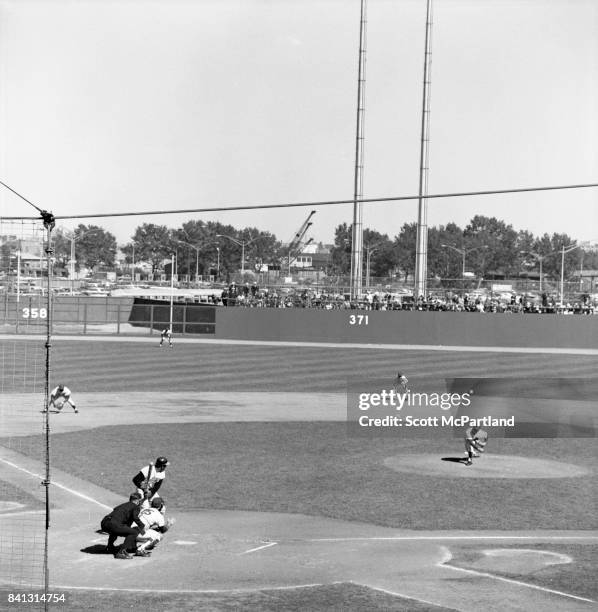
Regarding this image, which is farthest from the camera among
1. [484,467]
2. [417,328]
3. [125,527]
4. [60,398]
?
[417,328]

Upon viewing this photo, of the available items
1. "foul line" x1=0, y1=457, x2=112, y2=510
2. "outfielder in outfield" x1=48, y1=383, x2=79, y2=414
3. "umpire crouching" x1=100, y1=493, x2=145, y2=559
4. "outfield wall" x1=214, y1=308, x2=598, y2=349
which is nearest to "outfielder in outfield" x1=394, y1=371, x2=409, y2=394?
"outfielder in outfield" x1=48, y1=383, x2=79, y2=414

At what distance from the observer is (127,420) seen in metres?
31.7

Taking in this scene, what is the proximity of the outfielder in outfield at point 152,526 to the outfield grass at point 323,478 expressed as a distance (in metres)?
2.53

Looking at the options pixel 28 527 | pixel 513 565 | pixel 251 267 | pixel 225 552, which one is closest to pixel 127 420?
pixel 28 527

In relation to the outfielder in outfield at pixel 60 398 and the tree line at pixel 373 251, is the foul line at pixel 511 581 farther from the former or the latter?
the tree line at pixel 373 251

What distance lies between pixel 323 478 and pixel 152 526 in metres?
7.04

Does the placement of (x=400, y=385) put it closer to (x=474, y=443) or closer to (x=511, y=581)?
(x=474, y=443)

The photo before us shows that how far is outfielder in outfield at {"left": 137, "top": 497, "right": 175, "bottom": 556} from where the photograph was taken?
1649 cm

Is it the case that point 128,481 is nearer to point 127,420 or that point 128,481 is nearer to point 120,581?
point 120,581

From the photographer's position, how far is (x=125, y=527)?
54.0 ft

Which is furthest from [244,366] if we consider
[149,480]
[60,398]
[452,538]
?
[149,480]

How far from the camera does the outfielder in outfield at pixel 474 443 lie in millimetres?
25141

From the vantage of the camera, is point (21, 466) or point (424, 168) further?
point (424, 168)

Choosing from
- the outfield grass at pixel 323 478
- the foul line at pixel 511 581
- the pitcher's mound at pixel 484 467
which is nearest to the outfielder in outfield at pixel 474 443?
the pitcher's mound at pixel 484 467
